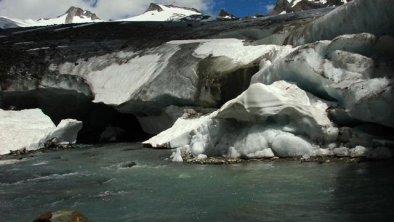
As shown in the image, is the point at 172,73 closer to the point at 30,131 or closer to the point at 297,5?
the point at 30,131

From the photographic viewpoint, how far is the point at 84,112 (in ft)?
84.2

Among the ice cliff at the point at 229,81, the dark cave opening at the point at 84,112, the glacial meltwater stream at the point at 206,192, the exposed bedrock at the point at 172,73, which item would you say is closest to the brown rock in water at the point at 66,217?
the glacial meltwater stream at the point at 206,192

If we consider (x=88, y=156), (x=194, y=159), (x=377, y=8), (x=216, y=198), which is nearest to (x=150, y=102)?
(x=88, y=156)

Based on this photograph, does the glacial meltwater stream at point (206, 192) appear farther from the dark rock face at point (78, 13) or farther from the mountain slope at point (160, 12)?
the dark rock face at point (78, 13)

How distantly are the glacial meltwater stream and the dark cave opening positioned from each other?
32.0 ft

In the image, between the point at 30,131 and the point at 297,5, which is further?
the point at 297,5

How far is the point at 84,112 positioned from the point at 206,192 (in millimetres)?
16621

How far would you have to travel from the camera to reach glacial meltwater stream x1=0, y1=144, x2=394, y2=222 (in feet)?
27.2

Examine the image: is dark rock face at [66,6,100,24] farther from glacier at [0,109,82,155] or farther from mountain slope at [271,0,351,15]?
glacier at [0,109,82,155]

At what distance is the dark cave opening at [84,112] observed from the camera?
24.2 m

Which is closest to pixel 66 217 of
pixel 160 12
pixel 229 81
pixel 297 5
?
pixel 229 81

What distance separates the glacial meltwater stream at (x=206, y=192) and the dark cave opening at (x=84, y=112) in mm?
9768

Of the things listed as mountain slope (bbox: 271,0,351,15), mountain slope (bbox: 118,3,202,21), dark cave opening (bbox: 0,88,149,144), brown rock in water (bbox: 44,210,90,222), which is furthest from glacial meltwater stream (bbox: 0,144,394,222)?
mountain slope (bbox: 271,0,351,15)

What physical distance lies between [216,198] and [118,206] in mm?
1807
